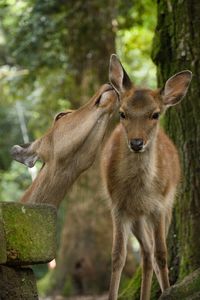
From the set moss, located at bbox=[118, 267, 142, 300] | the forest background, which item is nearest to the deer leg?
moss, located at bbox=[118, 267, 142, 300]

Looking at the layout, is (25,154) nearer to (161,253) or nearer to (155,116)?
(155,116)

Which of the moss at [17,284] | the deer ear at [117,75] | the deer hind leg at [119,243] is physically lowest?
A: the deer hind leg at [119,243]

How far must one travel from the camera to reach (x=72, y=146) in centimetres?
676

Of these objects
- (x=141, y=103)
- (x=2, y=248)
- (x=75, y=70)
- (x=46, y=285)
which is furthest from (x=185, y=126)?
(x=46, y=285)

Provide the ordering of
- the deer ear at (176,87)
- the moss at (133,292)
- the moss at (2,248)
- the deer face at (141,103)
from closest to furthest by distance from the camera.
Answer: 1. the moss at (2,248)
2. the deer face at (141,103)
3. the deer ear at (176,87)
4. the moss at (133,292)

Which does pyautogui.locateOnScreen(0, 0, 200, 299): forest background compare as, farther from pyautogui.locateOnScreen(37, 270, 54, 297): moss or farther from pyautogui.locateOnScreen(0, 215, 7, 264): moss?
pyautogui.locateOnScreen(0, 215, 7, 264): moss

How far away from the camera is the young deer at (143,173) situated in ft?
23.5

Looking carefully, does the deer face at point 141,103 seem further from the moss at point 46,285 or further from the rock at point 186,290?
the moss at point 46,285

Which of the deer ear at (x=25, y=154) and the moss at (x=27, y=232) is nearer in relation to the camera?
the moss at (x=27, y=232)

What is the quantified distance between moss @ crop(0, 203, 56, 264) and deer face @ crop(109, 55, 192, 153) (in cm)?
156

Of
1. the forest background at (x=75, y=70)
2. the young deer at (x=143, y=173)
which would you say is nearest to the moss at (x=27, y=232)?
the young deer at (x=143, y=173)

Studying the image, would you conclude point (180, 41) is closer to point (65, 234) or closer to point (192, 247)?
point (192, 247)

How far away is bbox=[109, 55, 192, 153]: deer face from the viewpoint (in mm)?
7016

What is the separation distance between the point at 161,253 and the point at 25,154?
5.35 feet
